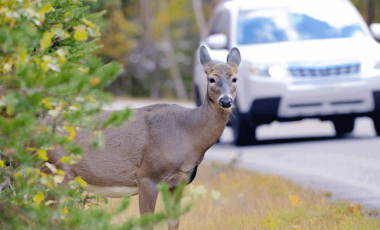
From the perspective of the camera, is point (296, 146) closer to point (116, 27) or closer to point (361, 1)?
point (116, 27)

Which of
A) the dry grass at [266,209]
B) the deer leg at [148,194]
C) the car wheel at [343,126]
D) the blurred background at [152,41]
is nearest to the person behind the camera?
the deer leg at [148,194]

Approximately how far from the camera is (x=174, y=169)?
4262 mm

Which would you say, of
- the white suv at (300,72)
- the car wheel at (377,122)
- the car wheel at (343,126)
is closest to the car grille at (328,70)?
the white suv at (300,72)

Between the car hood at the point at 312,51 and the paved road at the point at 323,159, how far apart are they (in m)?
1.52

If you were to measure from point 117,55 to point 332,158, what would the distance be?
28.4 metres

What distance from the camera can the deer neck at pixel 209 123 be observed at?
450 cm

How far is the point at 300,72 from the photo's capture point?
9625mm

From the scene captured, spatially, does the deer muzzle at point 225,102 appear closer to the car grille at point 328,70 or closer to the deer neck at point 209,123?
the deer neck at point 209,123

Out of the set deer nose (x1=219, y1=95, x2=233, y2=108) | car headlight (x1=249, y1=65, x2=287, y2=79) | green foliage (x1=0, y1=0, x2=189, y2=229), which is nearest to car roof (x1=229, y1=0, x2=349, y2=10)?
car headlight (x1=249, y1=65, x2=287, y2=79)

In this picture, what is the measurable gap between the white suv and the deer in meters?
4.95

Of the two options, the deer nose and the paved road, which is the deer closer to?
the deer nose

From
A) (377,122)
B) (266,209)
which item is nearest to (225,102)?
(266,209)

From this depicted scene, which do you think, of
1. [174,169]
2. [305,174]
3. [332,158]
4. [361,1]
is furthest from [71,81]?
[361,1]

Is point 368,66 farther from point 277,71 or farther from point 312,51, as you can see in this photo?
point 277,71
